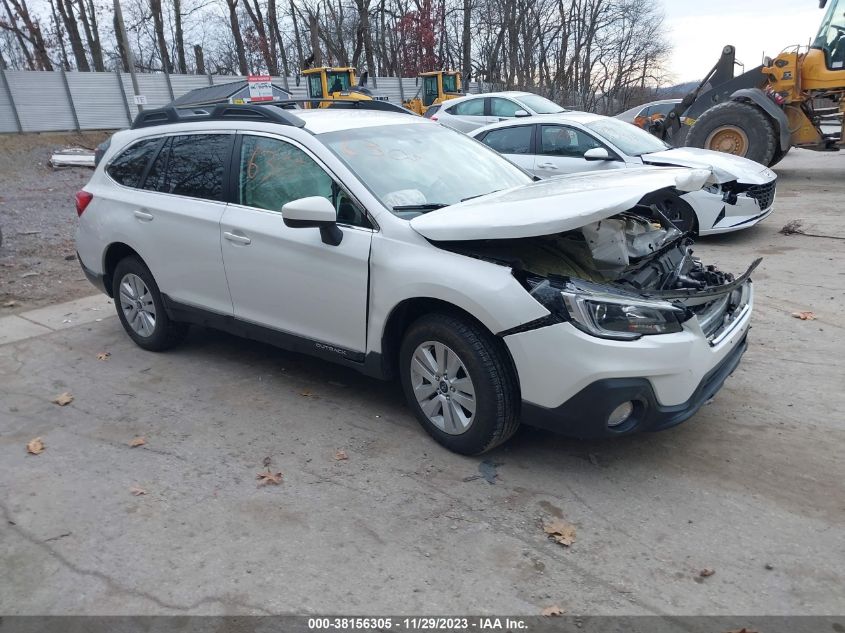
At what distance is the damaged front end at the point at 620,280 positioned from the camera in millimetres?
3111

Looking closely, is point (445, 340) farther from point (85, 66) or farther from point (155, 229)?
point (85, 66)

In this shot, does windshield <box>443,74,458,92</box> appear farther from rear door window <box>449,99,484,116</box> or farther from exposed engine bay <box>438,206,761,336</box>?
exposed engine bay <box>438,206,761,336</box>

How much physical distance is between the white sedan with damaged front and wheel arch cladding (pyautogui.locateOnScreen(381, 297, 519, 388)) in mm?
4186

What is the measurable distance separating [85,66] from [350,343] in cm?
3759

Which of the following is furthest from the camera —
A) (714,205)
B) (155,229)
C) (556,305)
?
(714,205)

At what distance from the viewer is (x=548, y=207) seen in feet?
10.8

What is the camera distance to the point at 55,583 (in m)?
2.83

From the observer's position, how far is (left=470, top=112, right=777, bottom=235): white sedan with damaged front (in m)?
7.89

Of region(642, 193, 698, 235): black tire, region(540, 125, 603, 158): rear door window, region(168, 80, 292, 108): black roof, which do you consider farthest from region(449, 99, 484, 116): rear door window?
region(168, 80, 292, 108): black roof

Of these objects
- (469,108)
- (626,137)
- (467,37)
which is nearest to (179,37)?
(467,37)

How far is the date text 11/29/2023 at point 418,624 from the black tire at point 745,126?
1193 centimetres

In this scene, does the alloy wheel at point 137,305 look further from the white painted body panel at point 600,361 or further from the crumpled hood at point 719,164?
the crumpled hood at point 719,164

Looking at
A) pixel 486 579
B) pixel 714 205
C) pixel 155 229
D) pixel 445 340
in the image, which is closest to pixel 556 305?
pixel 445 340

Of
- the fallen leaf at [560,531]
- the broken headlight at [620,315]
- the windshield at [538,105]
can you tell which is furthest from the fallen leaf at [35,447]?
the windshield at [538,105]
